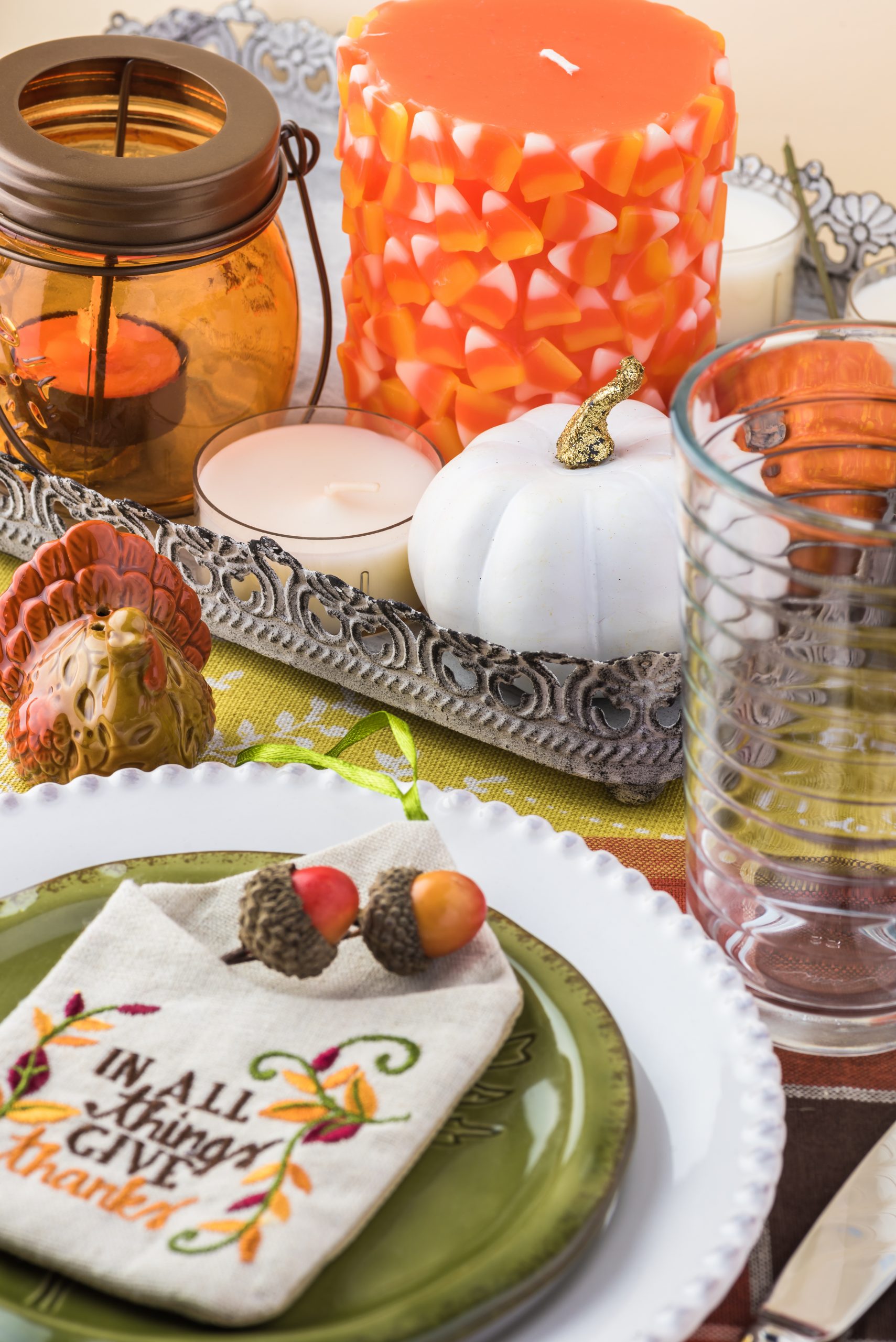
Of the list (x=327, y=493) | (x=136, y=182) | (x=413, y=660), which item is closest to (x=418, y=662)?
(x=413, y=660)

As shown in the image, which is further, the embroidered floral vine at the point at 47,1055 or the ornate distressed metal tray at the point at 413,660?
the ornate distressed metal tray at the point at 413,660

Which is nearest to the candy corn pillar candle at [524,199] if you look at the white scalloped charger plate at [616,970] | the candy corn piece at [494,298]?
the candy corn piece at [494,298]

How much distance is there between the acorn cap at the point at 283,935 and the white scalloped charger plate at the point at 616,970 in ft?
0.18

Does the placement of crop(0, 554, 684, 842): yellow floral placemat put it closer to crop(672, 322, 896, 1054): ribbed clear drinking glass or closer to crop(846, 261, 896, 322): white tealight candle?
crop(672, 322, 896, 1054): ribbed clear drinking glass

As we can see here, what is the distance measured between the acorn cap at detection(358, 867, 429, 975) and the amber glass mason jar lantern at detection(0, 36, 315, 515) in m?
0.31

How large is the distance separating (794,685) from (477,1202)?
0.15 metres

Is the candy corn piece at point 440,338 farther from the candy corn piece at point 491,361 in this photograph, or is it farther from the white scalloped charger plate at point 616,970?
the white scalloped charger plate at point 616,970

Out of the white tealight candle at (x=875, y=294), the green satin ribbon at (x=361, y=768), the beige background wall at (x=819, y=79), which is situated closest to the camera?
the green satin ribbon at (x=361, y=768)

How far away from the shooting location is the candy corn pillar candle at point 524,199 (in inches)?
21.1

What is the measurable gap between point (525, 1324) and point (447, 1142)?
38 millimetres

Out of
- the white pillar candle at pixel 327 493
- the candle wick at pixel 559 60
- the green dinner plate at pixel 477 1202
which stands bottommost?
the white pillar candle at pixel 327 493

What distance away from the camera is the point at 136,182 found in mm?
514

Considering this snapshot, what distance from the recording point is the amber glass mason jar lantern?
52 cm

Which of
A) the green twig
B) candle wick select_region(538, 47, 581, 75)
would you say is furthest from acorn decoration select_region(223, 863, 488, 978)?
the green twig
